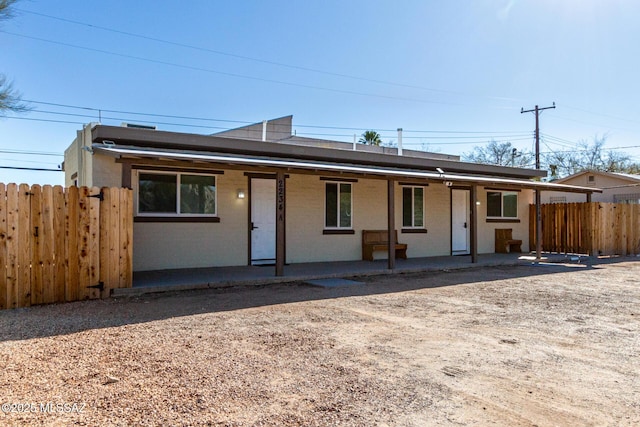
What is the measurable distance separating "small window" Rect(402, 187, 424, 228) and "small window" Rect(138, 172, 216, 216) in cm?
616

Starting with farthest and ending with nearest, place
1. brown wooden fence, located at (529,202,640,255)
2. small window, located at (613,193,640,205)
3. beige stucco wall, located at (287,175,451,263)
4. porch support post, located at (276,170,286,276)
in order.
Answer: small window, located at (613,193,640,205)
brown wooden fence, located at (529,202,640,255)
beige stucco wall, located at (287,175,451,263)
porch support post, located at (276,170,286,276)

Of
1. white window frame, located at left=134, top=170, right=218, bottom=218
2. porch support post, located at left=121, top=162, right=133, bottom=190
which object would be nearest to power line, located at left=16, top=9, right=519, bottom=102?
white window frame, located at left=134, top=170, right=218, bottom=218

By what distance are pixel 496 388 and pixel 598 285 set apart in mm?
7133

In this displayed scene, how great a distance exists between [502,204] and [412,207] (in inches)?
171

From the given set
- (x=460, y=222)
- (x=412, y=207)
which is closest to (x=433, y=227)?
(x=412, y=207)

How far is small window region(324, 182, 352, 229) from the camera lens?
1259 centimetres

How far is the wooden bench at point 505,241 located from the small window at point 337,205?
6.44 meters

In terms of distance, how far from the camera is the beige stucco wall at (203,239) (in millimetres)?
9953

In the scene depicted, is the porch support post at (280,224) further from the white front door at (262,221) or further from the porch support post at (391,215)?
the porch support post at (391,215)

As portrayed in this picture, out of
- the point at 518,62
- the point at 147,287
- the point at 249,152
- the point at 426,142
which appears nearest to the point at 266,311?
the point at 147,287

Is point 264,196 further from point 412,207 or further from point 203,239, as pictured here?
point 412,207

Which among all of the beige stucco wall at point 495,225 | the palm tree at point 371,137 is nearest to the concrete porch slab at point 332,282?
the beige stucco wall at point 495,225

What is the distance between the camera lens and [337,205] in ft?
41.8

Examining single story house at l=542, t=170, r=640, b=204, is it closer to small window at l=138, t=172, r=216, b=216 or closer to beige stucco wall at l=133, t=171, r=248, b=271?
beige stucco wall at l=133, t=171, r=248, b=271
